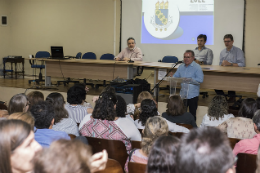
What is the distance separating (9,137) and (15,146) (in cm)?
5

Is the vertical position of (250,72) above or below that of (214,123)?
above

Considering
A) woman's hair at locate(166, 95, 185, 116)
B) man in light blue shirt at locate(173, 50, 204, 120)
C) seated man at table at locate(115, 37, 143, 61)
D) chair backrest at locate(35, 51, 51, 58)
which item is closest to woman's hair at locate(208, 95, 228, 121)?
woman's hair at locate(166, 95, 185, 116)

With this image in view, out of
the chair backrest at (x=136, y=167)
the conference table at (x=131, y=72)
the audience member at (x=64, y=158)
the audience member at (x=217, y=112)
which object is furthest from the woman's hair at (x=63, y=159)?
the conference table at (x=131, y=72)

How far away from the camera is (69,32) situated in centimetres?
941

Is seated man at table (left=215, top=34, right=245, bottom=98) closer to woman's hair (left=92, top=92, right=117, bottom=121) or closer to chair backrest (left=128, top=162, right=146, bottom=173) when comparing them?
woman's hair (left=92, top=92, right=117, bottom=121)

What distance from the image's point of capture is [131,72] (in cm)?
654

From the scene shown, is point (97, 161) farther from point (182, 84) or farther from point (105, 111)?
point (182, 84)

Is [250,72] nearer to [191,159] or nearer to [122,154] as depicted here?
[122,154]

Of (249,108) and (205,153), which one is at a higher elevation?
(205,153)

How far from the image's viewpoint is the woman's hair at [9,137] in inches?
41.8

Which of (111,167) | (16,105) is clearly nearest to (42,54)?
(16,105)

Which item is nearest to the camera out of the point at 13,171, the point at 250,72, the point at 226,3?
the point at 13,171

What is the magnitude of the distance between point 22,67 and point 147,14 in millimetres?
4949

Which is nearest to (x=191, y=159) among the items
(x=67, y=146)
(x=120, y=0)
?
(x=67, y=146)
